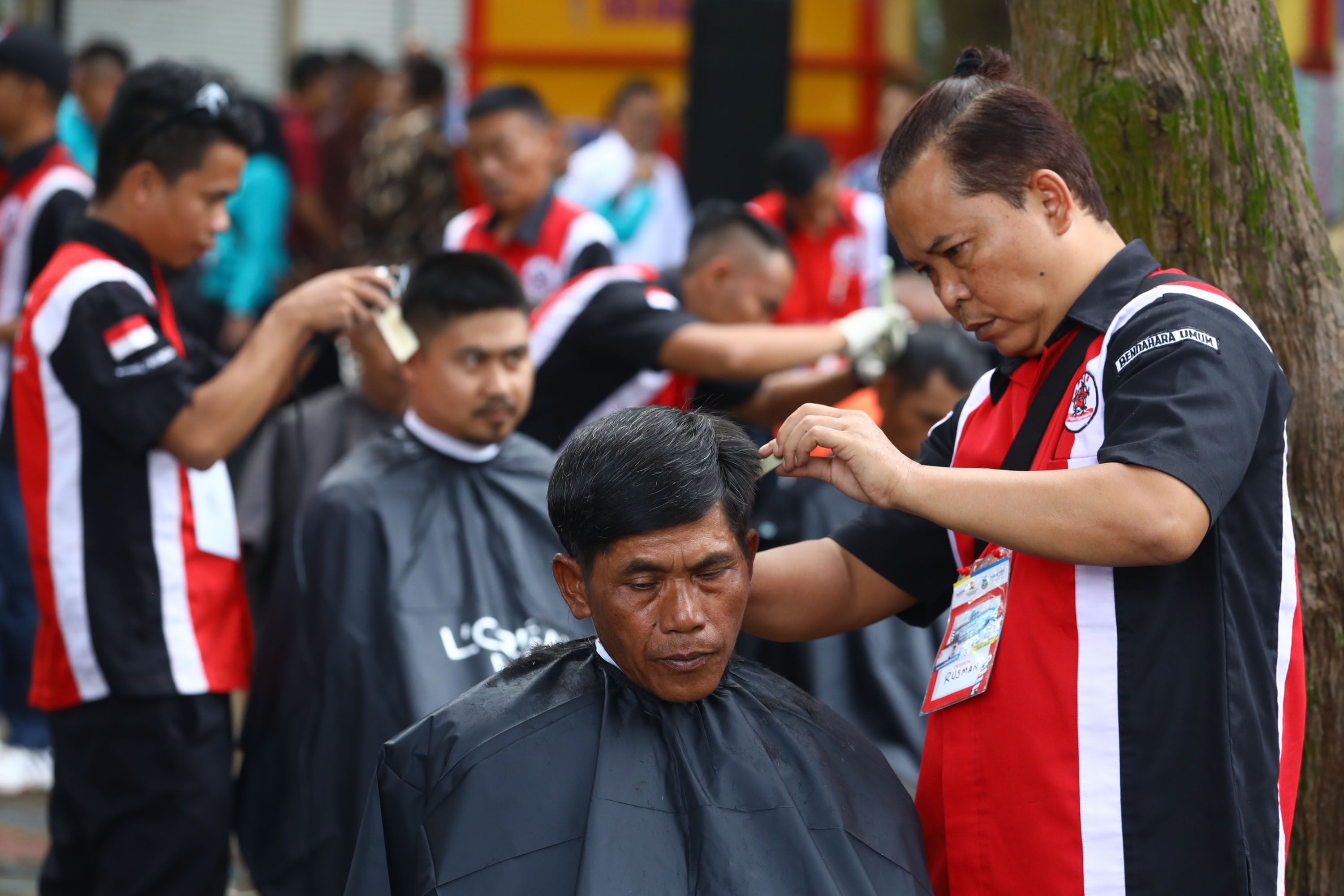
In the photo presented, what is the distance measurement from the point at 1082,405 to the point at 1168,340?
0.15m

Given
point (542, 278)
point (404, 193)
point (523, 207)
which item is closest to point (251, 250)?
point (404, 193)

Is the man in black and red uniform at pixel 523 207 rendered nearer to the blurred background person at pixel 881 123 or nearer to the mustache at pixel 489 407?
the mustache at pixel 489 407

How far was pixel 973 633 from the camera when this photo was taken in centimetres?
198

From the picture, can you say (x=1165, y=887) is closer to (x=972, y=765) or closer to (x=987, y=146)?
(x=972, y=765)

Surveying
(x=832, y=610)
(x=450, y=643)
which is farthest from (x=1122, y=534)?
(x=450, y=643)

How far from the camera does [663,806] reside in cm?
199

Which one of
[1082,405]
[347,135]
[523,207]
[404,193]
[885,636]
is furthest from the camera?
[347,135]

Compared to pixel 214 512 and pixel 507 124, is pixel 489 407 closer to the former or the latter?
pixel 214 512

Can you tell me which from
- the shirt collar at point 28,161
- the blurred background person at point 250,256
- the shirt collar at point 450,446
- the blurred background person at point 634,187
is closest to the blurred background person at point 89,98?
the blurred background person at point 250,256

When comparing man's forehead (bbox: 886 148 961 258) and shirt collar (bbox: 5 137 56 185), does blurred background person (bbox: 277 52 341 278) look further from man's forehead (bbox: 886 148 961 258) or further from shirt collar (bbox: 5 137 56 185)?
man's forehead (bbox: 886 148 961 258)

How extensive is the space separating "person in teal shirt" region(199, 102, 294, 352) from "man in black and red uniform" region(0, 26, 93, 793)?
2.33 m

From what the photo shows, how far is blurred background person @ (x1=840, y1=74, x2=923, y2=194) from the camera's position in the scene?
775cm

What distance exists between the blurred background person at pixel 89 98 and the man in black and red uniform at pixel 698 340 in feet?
12.4

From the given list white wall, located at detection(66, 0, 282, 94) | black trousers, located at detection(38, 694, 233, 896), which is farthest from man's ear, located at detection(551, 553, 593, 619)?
white wall, located at detection(66, 0, 282, 94)
